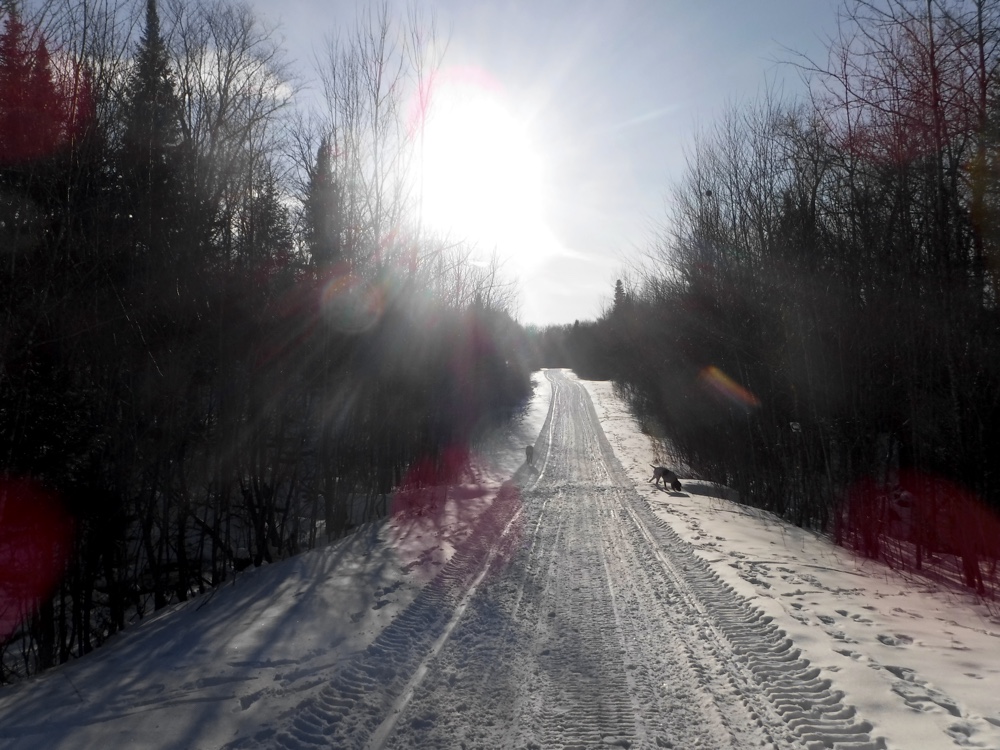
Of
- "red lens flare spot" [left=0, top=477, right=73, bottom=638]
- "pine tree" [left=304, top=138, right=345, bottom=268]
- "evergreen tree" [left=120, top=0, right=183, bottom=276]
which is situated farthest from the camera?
"pine tree" [left=304, top=138, right=345, bottom=268]

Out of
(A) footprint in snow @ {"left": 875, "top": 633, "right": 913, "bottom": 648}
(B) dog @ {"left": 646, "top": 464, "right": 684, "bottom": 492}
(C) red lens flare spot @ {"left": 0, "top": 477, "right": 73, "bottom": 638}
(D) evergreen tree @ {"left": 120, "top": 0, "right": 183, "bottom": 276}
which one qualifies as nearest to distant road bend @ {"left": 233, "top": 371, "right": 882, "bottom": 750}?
(A) footprint in snow @ {"left": 875, "top": 633, "right": 913, "bottom": 648}

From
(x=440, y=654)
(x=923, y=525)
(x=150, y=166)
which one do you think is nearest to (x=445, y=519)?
(x=440, y=654)

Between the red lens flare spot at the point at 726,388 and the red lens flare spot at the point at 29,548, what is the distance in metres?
16.0

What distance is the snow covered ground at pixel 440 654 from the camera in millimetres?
4539

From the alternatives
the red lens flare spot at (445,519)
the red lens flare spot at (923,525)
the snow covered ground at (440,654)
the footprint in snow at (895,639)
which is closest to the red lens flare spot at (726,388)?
the red lens flare spot at (923,525)

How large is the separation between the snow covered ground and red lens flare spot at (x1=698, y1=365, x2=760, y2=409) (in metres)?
8.54

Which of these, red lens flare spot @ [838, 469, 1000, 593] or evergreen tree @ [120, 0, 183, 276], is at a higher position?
evergreen tree @ [120, 0, 183, 276]

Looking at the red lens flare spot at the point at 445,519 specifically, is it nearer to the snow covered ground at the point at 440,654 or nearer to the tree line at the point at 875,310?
the snow covered ground at the point at 440,654

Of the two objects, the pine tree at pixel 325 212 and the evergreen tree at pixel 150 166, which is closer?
the evergreen tree at pixel 150 166

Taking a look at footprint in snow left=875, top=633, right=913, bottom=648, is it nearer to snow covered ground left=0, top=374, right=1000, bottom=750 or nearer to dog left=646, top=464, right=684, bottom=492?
snow covered ground left=0, top=374, right=1000, bottom=750

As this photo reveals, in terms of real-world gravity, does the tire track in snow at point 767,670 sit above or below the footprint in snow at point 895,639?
below

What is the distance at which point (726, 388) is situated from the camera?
2128cm

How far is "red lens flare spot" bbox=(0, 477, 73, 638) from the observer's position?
759 centimetres

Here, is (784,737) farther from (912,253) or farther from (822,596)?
(912,253)
